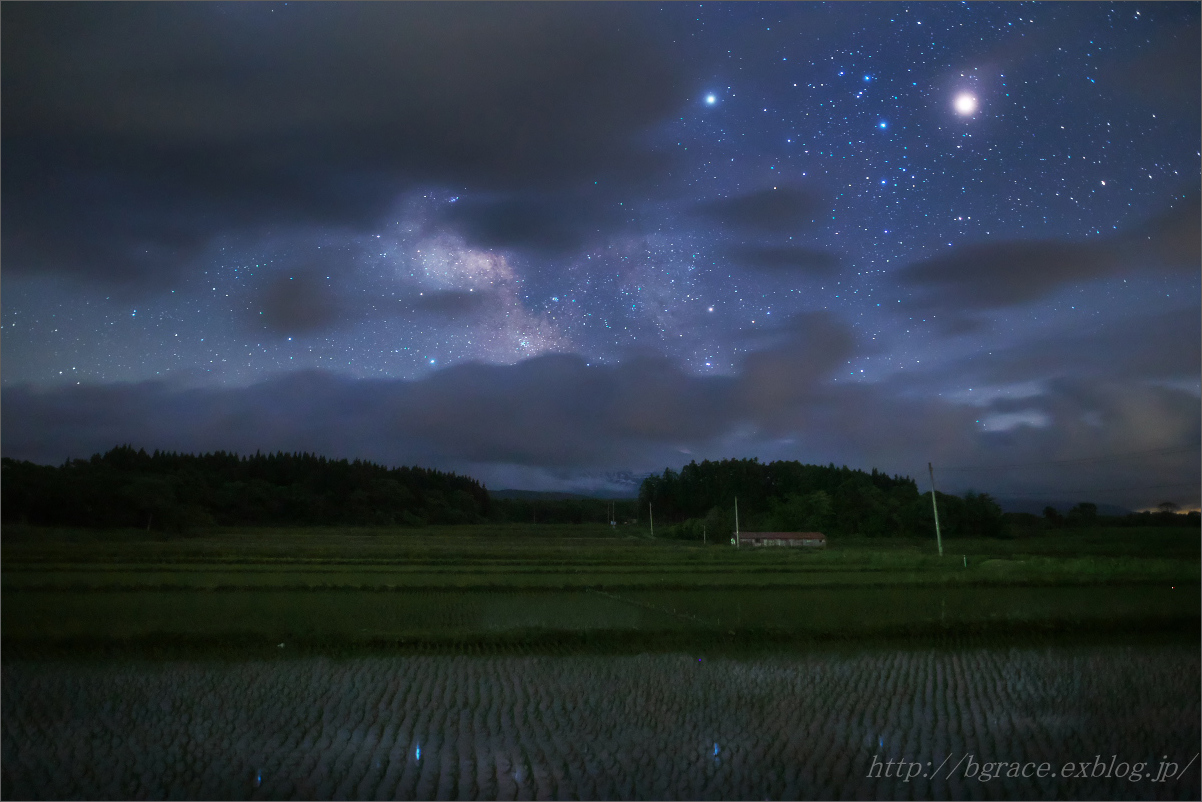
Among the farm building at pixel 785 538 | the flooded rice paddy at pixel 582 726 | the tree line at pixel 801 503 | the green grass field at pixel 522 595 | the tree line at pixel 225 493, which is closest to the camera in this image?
the flooded rice paddy at pixel 582 726

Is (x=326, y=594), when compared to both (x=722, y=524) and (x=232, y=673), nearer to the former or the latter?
(x=232, y=673)

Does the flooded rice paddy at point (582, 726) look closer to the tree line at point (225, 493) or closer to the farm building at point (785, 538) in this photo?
the tree line at point (225, 493)

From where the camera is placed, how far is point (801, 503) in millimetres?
76938

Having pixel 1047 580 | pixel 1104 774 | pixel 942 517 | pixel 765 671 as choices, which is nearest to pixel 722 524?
pixel 942 517

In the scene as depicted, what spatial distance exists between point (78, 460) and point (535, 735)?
32.1m

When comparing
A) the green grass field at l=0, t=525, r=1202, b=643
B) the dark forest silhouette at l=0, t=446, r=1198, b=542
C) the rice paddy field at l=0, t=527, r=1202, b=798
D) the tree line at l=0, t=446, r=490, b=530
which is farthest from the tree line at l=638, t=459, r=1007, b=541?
the rice paddy field at l=0, t=527, r=1202, b=798

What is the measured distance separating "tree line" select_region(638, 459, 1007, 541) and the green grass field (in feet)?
83.8

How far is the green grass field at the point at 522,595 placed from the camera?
14453 millimetres

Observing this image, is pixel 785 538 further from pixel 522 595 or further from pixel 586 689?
pixel 586 689

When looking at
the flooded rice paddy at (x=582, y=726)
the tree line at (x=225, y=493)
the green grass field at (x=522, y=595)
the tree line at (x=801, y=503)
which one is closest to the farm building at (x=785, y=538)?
the tree line at (x=801, y=503)

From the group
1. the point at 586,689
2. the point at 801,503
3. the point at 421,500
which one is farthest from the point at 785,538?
the point at 586,689

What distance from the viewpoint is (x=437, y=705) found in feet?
30.6

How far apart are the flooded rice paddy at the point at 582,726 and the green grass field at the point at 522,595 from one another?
6.23 feet

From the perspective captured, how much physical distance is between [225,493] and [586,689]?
204 feet
